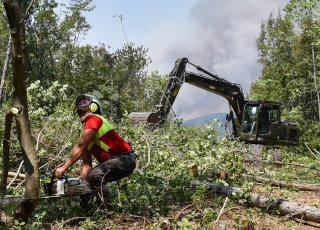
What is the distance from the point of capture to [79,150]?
4125 millimetres

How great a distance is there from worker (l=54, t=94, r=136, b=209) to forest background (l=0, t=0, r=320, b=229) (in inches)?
14.7

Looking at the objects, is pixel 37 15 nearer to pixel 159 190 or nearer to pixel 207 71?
pixel 207 71

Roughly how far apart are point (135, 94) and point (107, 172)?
29.4 metres

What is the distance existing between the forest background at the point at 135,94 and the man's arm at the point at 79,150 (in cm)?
84

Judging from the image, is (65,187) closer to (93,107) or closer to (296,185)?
(93,107)

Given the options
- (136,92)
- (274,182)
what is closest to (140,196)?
(274,182)

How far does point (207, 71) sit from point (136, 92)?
2133 cm

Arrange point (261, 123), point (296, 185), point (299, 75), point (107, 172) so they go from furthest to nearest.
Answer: point (299, 75) → point (261, 123) → point (296, 185) → point (107, 172)

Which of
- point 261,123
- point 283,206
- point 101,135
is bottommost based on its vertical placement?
point 283,206

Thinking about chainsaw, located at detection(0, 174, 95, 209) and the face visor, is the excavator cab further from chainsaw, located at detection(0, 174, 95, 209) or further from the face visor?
chainsaw, located at detection(0, 174, 95, 209)

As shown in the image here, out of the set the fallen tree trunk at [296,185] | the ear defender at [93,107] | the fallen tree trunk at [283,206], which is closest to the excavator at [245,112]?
the fallen tree trunk at [296,185]

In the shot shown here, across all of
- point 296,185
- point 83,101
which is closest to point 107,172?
point 83,101

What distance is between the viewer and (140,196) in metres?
5.04

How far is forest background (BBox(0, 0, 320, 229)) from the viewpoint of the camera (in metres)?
6.03
